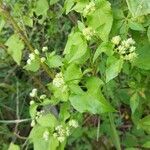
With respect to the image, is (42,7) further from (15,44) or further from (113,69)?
(113,69)

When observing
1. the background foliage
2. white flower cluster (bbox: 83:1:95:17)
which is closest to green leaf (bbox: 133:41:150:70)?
the background foliage

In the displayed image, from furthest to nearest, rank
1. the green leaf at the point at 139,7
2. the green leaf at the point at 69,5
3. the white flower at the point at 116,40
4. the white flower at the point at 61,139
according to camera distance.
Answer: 1. the white flower at the point at 61,139
2. the green leaf at the point at 69,5
3. the white flower at the point at 116,40
4. the green leaf at the point at 139,7

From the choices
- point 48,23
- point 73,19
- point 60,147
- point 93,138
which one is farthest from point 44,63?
point 93,138

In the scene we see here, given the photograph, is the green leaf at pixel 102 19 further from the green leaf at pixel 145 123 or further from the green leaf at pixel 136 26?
the green leaf at pixel 145 123

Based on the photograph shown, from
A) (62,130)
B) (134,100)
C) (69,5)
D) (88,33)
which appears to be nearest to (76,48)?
(88,33)

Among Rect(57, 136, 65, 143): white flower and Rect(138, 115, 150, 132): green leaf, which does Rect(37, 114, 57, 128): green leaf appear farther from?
Rect(138, 115, 150, 132): green leaf

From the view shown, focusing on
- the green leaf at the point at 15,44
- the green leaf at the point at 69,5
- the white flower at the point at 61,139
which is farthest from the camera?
the green leaf at the point at 15,44

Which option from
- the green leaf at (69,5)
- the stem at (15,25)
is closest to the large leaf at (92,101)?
the green leaf at (69,5)
